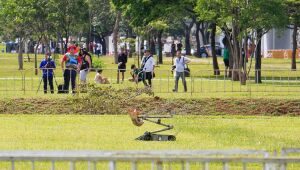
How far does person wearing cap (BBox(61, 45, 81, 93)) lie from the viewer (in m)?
34.5

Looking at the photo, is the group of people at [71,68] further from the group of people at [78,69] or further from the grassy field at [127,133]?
the grassy field at [127,133]

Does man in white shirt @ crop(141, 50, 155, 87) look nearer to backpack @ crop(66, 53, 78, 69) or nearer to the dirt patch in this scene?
backpack @ crop(66, 53, 78, 69)

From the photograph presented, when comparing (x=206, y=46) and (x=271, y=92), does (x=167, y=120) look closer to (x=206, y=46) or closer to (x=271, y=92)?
(x=271, y=92)

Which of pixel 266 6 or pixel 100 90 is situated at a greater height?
pixel 266 6

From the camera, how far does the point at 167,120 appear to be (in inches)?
1020

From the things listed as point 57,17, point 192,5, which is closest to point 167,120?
point 192,5

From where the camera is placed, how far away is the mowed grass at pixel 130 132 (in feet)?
63.1

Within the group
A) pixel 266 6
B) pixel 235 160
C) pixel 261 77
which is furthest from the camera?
pixel 266 6

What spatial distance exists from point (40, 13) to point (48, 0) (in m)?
1.11

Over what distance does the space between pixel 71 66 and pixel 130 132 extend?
1318cm

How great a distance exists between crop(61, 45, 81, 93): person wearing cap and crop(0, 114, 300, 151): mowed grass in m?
6.33

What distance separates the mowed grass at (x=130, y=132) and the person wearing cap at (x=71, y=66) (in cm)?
633

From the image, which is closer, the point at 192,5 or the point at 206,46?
the point at 192,5

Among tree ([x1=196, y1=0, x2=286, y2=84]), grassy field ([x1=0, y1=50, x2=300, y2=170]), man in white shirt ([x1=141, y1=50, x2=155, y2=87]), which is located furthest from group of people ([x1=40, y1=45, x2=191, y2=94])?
tree ([x1=196, y1=0, x2=286, y2=84])
